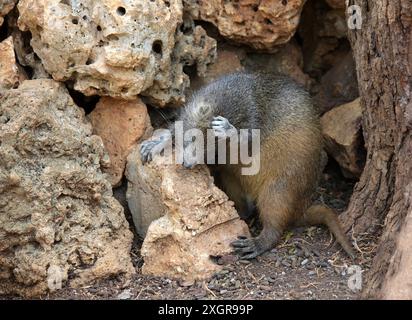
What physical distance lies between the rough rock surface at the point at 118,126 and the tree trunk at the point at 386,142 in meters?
1.65

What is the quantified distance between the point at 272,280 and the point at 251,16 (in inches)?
83.2

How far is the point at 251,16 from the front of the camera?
5.35 metres

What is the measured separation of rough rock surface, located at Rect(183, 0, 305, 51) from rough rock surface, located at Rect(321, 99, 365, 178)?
→ 0.81 m

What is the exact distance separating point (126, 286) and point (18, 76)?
169 centimetres

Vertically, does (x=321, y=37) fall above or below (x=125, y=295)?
above

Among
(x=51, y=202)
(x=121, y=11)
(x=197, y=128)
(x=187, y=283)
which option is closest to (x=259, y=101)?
(x=197, y=128)

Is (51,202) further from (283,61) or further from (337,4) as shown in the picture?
A: (337,4)

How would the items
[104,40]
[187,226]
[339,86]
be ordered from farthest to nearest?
[339,86] → [104,40] → [187,226]

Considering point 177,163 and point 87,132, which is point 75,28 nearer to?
point 87,132

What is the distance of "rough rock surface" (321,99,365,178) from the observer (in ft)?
17.9

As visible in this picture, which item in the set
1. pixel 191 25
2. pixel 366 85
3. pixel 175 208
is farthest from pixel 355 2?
pixel 175 208

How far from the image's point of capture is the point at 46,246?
4414 mm

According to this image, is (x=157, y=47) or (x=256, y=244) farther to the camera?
(x=157, y=47)

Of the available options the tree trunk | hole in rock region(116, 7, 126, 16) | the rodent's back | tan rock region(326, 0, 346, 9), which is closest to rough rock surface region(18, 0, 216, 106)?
hole in rock region(116, 7, 126, 16)
